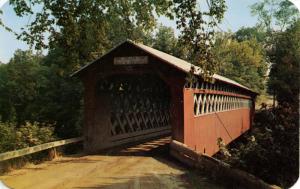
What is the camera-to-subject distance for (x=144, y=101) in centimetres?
2059

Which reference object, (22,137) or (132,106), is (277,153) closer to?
(22,137)

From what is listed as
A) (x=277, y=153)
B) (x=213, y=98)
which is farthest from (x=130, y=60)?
(x=277, y=153)

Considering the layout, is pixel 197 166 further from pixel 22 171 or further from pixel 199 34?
pixel 22 171

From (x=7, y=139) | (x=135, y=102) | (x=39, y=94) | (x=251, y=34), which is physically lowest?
(x=7, y=139)

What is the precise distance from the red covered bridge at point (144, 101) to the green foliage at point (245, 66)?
59.2 ft

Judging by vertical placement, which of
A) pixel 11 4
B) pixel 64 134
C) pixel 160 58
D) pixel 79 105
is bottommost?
pixel 64 134

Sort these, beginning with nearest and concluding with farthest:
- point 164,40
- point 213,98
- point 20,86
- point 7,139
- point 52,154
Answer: point 52,154 < point 7,139 < point 213,98 < point 164,40 < point 20,86

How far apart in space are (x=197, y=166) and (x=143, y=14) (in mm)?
5088

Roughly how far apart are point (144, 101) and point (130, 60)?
20.5ft

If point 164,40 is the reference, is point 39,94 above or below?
below

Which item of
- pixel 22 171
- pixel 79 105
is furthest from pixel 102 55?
pixel 79 105

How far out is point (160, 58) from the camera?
44.8 feet

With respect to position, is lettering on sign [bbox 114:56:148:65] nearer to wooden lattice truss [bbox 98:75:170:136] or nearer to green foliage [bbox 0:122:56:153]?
wooden lattice truss [bbox 98:75:170:136]

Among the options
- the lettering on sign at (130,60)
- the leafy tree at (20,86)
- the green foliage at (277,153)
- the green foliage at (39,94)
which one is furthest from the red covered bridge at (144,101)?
the leafy tree at (20,86)
